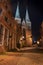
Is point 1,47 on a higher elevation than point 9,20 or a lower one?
lower

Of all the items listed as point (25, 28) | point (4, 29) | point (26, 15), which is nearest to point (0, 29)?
point (4, 29)

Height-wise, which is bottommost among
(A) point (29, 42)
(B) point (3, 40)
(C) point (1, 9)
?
(A) point (29, 42)

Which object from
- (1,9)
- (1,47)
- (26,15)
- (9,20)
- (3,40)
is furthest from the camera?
(26,15)

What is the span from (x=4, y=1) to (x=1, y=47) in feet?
31.9

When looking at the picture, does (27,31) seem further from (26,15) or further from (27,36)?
(26,15)

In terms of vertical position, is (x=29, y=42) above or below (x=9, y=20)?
below

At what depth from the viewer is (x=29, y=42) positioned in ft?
231

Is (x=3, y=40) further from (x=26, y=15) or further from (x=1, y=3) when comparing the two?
(x=26, y=15)

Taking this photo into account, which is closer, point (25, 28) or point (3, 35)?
point (3, 35)

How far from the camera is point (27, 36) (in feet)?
235

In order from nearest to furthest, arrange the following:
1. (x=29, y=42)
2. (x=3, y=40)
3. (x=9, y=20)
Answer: (x=3, y=40), (x=9, y=20), (x=29, y=42)

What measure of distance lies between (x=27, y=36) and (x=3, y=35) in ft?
142

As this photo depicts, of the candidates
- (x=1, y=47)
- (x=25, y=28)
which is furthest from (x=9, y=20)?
Result: (x=25, y=28)

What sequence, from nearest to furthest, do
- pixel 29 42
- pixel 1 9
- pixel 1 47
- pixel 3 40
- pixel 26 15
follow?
pixel 1 47 → pixel 3 40 → pixel 1 9 → pixel 29 42 → pixel 26 15
